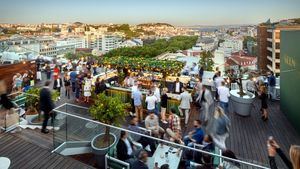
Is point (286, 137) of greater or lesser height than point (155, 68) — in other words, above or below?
below

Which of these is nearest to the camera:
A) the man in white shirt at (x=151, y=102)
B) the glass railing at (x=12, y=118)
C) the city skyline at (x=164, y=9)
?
the glass railing at (x=12, y=118)

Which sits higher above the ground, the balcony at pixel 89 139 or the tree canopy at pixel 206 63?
the tree canopy at pixel 206 63

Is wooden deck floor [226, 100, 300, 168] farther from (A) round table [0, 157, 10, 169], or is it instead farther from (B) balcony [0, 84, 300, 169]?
(A) round table [0, 157, 10, 169]

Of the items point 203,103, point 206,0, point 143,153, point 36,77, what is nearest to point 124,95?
point 203,103

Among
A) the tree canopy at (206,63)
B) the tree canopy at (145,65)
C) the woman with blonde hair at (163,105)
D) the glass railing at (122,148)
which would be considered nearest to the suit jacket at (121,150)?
the glass railing at (122,148)

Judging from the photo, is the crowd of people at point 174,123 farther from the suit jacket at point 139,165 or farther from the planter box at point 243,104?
the planter box at point 243,104

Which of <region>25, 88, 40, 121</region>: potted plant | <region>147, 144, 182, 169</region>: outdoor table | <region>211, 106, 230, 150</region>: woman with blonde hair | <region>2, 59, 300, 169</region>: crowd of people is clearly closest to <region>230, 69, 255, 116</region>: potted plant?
<region>2, 59, 300, 169</region>: crowd of people

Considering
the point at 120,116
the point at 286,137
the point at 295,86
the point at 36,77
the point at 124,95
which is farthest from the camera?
the point at 36,77

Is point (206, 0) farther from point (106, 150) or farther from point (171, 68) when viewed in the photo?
point (106, 150)

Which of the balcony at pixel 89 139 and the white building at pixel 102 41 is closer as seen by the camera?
the balcony at pixel 89 139
